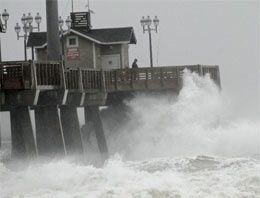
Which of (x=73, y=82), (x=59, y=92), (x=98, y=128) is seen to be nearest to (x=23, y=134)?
(x=59, y=92)

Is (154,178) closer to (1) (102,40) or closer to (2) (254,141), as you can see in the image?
(2) (254,141)

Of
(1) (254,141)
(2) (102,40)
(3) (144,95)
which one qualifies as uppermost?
(2) (102,40)

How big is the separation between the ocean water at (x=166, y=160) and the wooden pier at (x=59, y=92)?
0.81 meters

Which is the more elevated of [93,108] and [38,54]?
[38,54]

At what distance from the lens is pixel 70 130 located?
33188 millimetres

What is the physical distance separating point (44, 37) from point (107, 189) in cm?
2867

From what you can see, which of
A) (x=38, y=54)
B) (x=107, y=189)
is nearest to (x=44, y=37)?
(x=38, y=54)

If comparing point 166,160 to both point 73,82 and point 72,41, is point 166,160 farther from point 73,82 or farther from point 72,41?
point 72,41

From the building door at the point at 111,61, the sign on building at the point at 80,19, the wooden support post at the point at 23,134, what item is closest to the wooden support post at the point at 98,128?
the building door at the point at 111,61

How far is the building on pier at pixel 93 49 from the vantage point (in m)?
45.1

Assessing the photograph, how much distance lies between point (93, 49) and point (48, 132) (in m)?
15.8

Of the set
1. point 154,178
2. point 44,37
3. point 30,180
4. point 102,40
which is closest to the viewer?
point 154,178

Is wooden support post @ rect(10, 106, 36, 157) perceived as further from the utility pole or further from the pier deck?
the utility pole

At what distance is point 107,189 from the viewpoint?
2109cm
